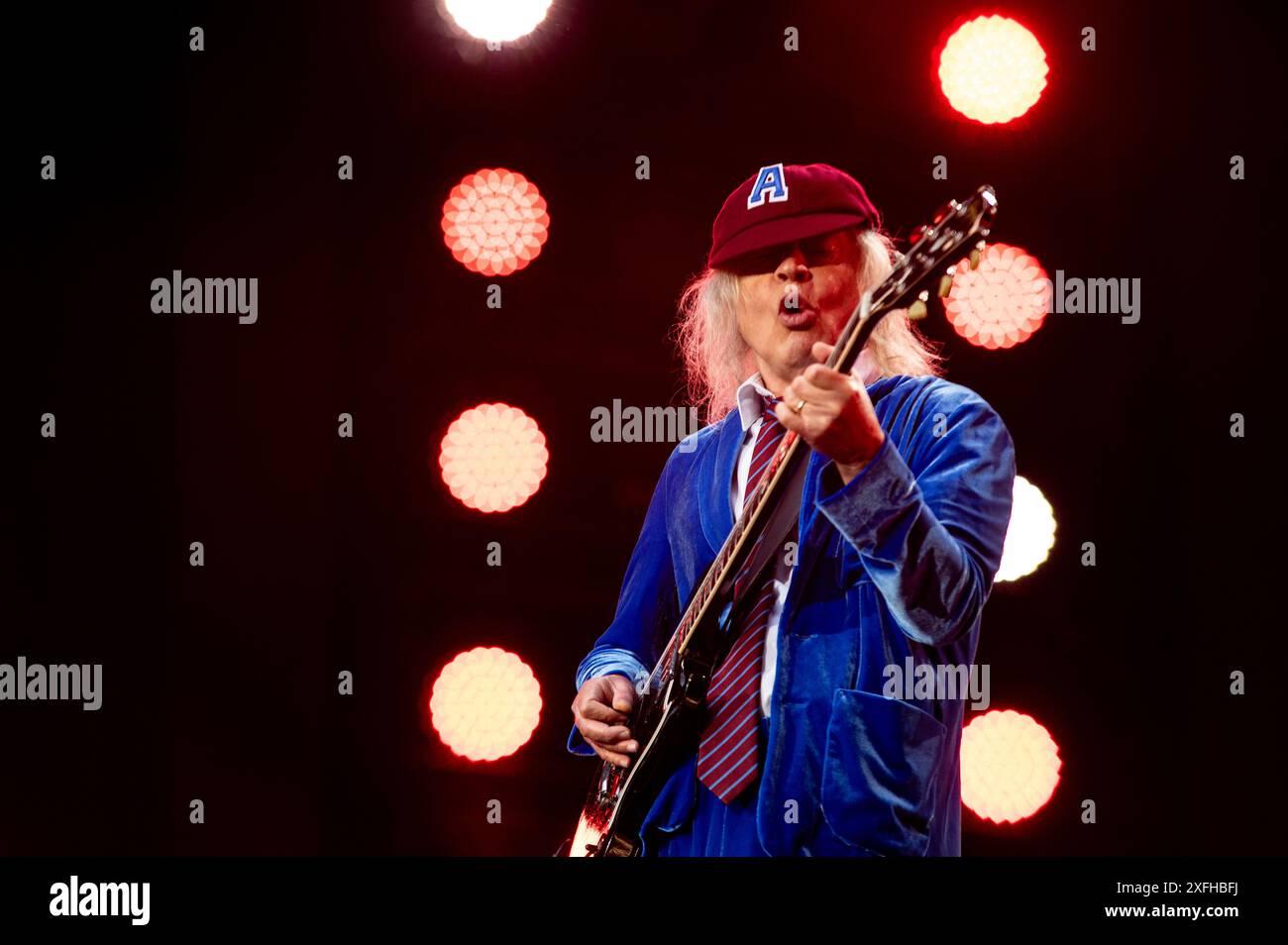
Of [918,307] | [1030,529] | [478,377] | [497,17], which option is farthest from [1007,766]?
[497,17]

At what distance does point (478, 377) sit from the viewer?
253 cm

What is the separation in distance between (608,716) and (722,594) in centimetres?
30

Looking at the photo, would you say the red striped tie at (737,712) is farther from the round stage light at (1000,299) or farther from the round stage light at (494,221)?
the round stage light at (494,221)

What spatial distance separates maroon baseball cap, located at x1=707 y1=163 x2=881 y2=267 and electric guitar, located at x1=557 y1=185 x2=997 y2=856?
19 centimetres

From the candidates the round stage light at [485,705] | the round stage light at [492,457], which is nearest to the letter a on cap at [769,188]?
the round stage light at [492,457]

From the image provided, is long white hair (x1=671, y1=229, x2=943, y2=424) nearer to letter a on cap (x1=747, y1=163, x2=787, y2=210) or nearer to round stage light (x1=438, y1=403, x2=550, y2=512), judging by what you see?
letter a on cap (x1=747, y1=163, x2=787, y2=210)

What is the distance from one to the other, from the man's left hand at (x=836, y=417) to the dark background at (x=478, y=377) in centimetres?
101

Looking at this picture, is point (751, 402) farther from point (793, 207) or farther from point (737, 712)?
point (737, 712)

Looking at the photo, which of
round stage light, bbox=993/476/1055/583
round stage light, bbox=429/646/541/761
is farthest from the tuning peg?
round stage light, bbox=429/646/541/761

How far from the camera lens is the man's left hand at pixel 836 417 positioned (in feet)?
4.86

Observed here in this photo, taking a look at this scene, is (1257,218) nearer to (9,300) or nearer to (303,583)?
(303,583)

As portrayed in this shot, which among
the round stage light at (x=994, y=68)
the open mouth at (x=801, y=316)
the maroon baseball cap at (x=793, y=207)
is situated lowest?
the open mouth at (x=801, y=316)

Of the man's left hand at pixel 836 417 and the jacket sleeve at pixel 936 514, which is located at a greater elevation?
the man's left hand at pixel 836 417

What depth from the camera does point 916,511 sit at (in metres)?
1.50
